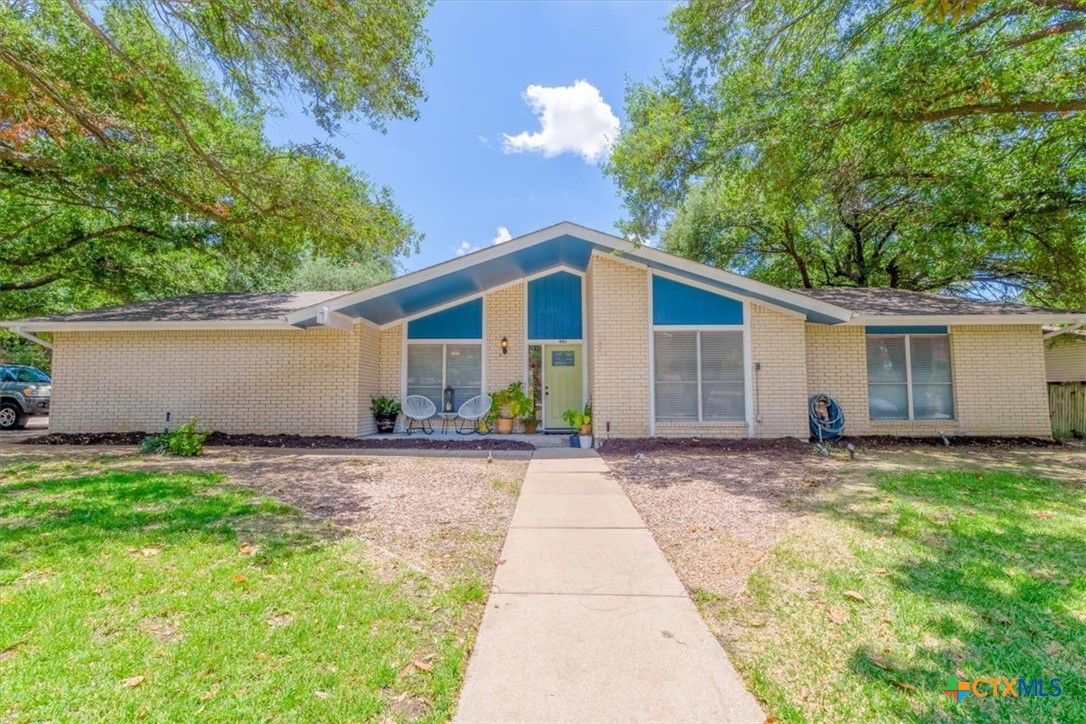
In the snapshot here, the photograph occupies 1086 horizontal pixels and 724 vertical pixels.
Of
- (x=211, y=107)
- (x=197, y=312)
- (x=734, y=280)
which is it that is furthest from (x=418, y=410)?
(x=734, y=280)

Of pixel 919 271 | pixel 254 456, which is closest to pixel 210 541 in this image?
pixel 254 456

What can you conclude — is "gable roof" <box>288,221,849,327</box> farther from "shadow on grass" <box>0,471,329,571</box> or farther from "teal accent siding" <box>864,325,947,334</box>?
"shadow on grass" <box>0,471,329,571</box>

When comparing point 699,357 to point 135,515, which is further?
point 699,357

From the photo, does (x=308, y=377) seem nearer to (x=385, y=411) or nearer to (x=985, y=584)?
(x=385, y=411)

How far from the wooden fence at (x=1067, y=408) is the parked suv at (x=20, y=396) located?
24.8 m

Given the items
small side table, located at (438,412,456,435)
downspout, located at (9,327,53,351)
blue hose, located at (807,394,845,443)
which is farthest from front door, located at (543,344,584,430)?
downspout, located at (9,327,53,351)

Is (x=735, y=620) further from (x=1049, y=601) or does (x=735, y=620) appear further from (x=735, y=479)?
(x=735, y=479)

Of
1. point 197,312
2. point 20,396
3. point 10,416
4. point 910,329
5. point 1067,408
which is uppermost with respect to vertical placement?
point 197,312

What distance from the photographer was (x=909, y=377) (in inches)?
398

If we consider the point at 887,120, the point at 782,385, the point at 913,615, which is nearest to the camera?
the point at 913,615

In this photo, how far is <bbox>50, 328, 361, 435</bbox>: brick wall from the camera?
33.4 feet

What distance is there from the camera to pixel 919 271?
1562 cm

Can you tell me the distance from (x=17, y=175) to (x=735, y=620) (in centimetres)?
1418

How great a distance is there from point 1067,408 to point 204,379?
64.8 feet
